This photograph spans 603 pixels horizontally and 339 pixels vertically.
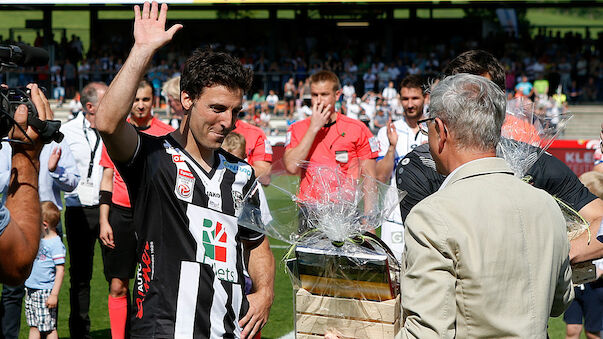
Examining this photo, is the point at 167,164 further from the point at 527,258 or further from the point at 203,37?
the point at 203,37

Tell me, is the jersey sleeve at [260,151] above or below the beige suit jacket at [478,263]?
above

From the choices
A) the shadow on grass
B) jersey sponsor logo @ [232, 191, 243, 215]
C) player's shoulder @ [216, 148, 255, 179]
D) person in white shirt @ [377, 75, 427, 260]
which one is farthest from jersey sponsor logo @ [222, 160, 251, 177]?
the shadow on grass

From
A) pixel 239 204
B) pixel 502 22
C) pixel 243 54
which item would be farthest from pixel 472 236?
pixel 502 22

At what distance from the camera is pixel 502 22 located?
45.3m

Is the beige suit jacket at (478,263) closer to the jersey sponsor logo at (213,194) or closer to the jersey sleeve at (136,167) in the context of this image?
the jersey sponsor logo at (213,194)

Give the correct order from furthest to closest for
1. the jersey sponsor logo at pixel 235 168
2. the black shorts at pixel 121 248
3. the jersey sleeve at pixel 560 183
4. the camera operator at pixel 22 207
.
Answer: the black shorts at pixel 121 248 → the jersey sleeve at pixel 560 183 → the jersey sponsor logo at pixel 235 168 → the camera operator at pixel 22 207

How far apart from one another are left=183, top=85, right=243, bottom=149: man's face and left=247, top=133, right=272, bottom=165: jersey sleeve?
3.36m

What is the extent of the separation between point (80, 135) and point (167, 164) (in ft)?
13.4

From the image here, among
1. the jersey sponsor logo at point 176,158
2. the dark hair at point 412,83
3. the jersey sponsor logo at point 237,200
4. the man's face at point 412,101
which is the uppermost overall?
the dark hair at point 412,83

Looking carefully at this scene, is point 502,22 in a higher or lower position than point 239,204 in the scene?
higher

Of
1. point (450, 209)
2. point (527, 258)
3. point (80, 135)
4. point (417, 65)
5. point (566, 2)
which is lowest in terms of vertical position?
point (527, 258)

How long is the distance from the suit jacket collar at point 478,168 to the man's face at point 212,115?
40.6 inches

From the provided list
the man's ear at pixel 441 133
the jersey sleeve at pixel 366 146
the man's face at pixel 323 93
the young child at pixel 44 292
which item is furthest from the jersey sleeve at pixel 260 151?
the man's ear at pixel 441 133

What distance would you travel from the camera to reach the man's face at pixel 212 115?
2.92 meters
